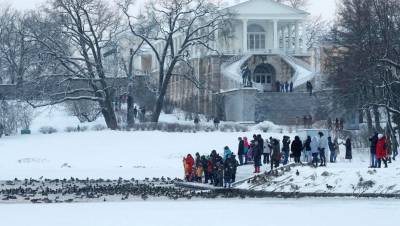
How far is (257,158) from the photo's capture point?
41250 millimetres

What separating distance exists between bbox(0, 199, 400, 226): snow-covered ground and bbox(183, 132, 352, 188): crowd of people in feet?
16.5

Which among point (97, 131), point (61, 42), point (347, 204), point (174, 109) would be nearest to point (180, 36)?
point (174, 109)

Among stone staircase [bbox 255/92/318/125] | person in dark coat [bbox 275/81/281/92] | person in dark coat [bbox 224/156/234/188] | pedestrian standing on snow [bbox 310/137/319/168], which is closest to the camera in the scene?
person in dark coat [bbox 224/156/234/188]

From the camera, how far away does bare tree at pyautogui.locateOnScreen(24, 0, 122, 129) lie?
6512 centimetres

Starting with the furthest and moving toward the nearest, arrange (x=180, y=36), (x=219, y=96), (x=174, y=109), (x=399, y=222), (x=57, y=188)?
(x=180, y=36)
(x=174, y=109)
(x=219, y=96)
(x=57, y=188)
(x=399, y=222)

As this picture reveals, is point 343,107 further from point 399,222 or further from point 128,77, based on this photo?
point 399,222

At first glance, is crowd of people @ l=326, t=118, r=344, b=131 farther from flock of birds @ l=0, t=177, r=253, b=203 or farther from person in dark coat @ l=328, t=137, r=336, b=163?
flock of birds @ l=0, t=177, r=253, b=203

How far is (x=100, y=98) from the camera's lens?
66.8m

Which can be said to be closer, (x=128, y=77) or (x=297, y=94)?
(x=128, y=77)

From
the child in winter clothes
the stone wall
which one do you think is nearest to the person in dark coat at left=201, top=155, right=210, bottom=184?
the child in winter clothes

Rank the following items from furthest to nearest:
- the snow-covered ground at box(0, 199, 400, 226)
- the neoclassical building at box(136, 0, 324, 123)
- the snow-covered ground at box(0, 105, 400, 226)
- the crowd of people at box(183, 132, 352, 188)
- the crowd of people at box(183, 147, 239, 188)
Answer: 1. the neoclassical building at box(136, 0, 324, 123)
2. the crowd of people at box(183, 132, 352, 188)
3. the crowd of people at box(183, 147, 239, 188)
4. the snow-covered ground at box(0, 105, 400, 226)
5. the snow-covered ground at box(0, 199, 400, 226)

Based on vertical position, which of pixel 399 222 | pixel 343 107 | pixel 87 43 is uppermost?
pixel 87 43

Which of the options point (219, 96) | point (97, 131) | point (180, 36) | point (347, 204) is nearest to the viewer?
point (347, 204)

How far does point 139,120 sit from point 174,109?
11.8m
